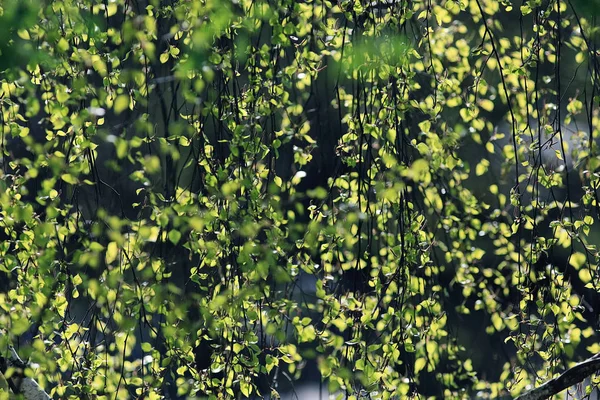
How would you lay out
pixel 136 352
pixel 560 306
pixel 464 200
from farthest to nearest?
pixel 136 352, pixel 464 200, pixel 560 306

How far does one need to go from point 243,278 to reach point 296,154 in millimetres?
348

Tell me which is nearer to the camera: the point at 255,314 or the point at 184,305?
the point at 184,305

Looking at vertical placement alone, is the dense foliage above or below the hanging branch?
above

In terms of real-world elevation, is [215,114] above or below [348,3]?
below

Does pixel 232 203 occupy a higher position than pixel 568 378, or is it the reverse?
pixel 232 203

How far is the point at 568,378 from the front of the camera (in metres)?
1.95

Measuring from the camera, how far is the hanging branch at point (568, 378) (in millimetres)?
1915

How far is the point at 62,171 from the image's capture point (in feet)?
6.38

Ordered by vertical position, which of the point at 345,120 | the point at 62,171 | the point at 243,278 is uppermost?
the point at 345,120

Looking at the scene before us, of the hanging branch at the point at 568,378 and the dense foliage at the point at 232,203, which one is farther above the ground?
the dense foliage at the point at 232,203

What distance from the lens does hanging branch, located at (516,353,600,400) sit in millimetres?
1915

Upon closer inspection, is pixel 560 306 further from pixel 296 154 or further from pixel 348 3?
pixel 348 3

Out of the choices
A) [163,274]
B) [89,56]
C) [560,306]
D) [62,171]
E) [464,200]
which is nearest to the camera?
[62,171]

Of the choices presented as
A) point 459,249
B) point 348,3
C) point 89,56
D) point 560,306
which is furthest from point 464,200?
point 89,56
